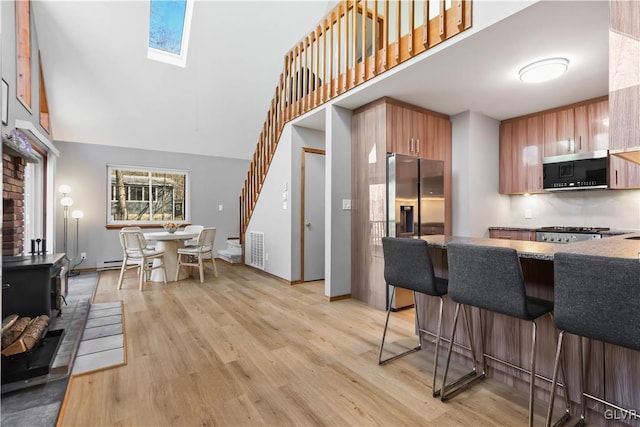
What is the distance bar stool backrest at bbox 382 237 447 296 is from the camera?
2.05 metres

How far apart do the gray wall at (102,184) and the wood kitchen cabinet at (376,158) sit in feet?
13.0

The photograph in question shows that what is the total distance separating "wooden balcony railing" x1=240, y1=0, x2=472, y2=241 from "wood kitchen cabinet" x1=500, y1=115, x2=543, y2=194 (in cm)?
179

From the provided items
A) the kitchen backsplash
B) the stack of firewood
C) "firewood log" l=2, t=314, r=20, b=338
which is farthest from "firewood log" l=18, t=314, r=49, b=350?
the kitchen backsplash

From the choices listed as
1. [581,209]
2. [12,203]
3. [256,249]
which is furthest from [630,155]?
[12,203]

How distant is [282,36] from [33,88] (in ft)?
12.0

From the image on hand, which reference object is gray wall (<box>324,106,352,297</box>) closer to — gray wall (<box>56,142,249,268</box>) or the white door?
A: the white door

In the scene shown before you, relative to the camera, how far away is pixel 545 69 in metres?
2.67

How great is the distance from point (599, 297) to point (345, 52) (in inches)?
148

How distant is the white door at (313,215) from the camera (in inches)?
188

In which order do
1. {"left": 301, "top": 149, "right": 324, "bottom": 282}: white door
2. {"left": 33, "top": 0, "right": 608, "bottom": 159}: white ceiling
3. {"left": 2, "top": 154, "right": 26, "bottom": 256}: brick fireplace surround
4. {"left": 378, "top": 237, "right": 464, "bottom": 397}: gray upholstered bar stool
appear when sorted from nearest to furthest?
{"left": 378, "top": 237, "right": 464, "bottom": 397}: gray upholstered bar stool
{"left": 33, "top": 0, "right": 608, "bottom": 159}: white ceiling
{"left": 2, "top": 154, "right": 26, "bottom": 256}: brick fireplace surround
{"left": 301, "top": 149, "right": 324, "bottom": 282}: white door

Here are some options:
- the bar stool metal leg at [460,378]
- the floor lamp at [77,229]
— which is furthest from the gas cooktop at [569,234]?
the floor lamp at [77,229]

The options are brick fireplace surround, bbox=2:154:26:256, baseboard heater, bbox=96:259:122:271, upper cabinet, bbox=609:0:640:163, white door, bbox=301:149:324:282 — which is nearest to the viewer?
upper cabinet, bbox=609:0:640:163

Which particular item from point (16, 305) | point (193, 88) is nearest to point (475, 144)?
point (193, 88)

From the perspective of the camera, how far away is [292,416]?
173cm
